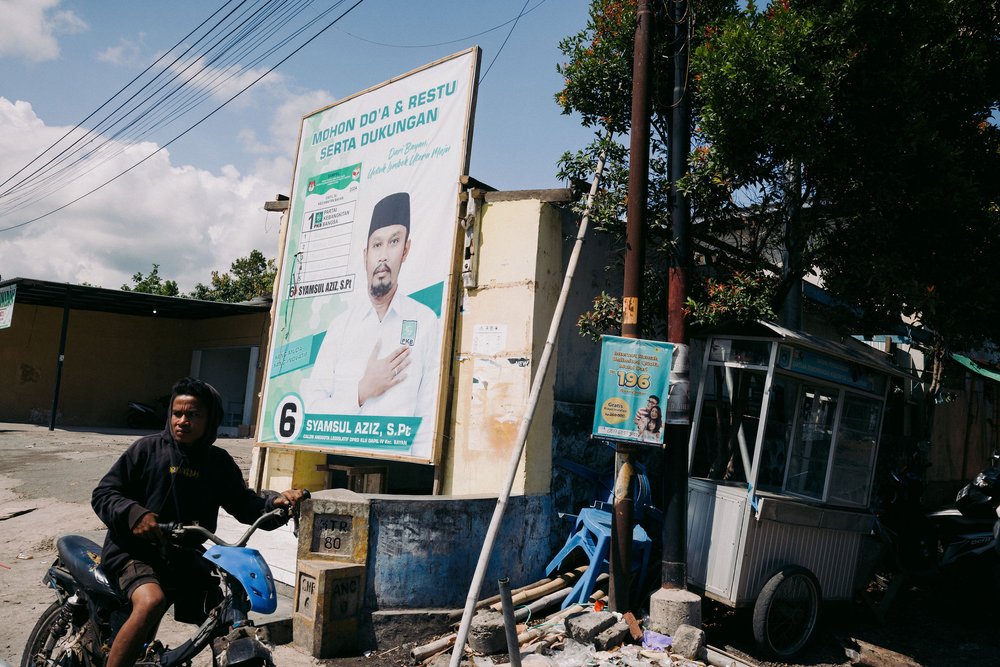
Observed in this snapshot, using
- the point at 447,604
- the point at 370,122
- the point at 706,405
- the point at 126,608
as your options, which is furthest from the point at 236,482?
the point at 370,122

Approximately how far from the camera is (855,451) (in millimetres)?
6703

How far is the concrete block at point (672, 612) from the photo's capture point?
543cm

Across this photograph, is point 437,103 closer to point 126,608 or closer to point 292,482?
point 292,482

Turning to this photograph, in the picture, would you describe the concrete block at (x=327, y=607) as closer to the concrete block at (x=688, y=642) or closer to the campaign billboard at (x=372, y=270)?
the campaign billboard at (x=372, y=270)

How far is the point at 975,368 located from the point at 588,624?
1077 cm

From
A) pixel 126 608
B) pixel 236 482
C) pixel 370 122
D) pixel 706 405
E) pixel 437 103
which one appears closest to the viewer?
pixel 126 608

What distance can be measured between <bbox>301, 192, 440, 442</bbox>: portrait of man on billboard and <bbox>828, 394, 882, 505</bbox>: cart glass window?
395 cm

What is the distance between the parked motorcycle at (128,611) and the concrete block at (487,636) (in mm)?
2283

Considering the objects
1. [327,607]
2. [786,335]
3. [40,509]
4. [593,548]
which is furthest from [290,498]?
[40,509]

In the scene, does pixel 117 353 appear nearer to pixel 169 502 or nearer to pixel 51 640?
pixel 51 640

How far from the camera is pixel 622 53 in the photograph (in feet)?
22.7

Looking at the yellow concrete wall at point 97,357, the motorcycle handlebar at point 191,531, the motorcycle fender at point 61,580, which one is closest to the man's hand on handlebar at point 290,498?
the motorcycle handlebar at point 191,531

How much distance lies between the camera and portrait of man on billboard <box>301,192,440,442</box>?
742 cm

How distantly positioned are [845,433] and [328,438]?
5522 millimetres
